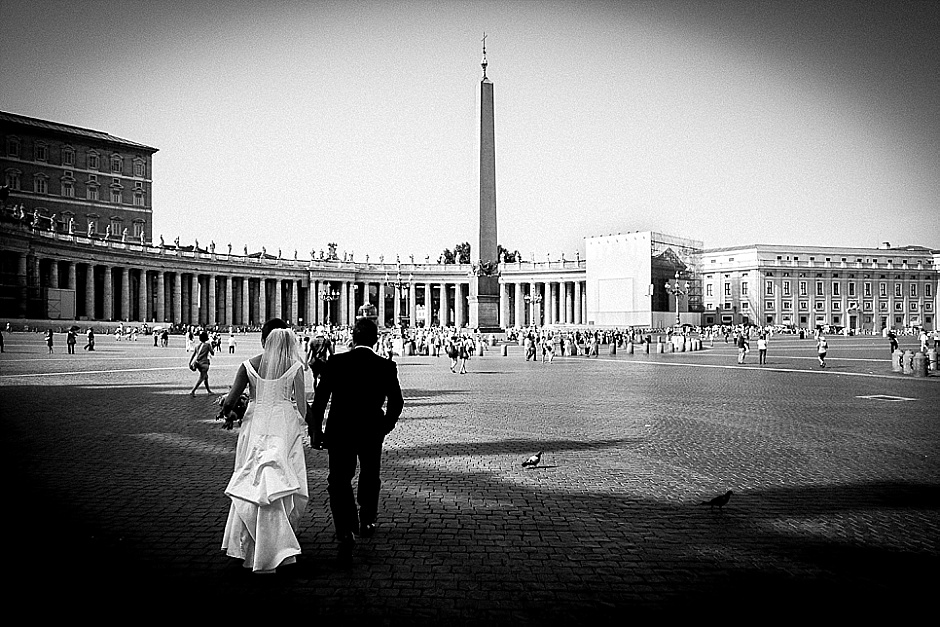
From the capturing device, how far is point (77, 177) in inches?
3280

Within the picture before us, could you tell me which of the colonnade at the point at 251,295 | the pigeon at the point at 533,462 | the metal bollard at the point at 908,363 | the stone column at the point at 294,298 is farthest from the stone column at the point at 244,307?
the pigeon at the point at 533,462

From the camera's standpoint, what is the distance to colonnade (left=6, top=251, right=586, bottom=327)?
224 ft

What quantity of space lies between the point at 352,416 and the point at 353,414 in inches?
0.7

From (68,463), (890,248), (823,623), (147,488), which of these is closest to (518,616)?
(823,623)

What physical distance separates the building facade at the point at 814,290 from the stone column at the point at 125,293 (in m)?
72.9

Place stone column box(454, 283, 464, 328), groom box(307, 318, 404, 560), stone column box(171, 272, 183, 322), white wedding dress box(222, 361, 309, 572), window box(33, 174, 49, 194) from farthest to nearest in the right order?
stone column box(454, 283, 464, 328)
stone column box(171, 272, 183, 322)
window box(33, 174, 49, 194)
groom box(307, 318, 404, 560)
white wedding dress box(222, 361, 309, 572)

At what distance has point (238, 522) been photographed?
5430 mm

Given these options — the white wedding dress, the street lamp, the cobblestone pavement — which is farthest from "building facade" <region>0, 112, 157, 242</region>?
the white wedding dress

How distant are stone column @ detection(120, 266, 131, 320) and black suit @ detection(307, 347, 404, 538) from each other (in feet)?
258

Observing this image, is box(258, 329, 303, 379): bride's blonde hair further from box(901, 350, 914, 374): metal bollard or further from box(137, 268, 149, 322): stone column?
box(137, 268, 149, 322): stone column

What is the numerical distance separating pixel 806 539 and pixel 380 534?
12.0 feet

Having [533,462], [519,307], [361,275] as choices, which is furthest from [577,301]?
[533,462]

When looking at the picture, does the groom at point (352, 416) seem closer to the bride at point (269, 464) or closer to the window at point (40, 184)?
the bride at point (269, 464)

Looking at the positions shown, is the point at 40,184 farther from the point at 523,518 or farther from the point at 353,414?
the point at 523,518
